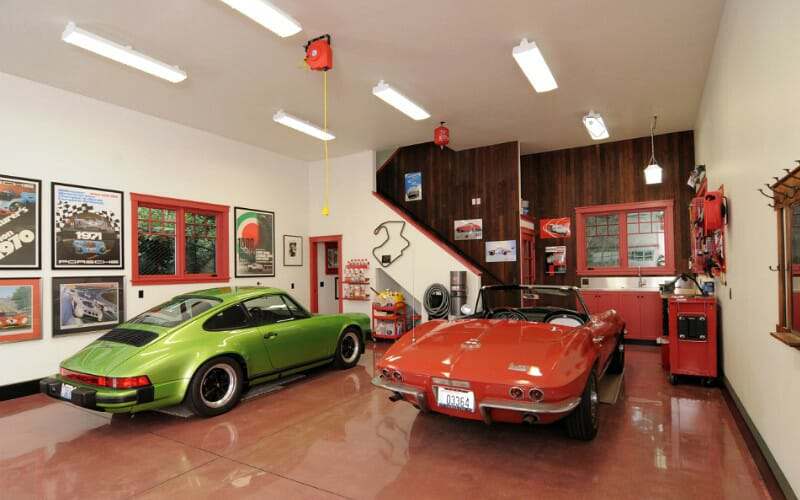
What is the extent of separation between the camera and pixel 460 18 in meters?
4.08

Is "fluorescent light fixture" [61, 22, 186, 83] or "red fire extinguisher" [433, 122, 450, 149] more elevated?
"fluorescent light fixture" [61, 22, 186, 83]

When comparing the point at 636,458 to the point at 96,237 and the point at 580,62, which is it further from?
the point at 96,237

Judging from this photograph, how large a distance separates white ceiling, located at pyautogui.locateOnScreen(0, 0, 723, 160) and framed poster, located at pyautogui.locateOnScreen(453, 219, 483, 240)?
2238 mm

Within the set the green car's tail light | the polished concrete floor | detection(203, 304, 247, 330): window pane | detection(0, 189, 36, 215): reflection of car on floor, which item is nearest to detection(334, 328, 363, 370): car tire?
the polished concrete floor

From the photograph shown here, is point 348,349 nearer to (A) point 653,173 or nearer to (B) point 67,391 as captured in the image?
(B) point 67,391

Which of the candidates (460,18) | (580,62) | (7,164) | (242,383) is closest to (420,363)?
(242,383)

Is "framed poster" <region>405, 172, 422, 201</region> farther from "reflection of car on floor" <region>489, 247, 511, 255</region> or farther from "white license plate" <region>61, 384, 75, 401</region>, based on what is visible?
"white license plate" <region>61, 384, 75, 401</region>

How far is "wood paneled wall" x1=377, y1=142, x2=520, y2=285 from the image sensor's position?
852 centimetres

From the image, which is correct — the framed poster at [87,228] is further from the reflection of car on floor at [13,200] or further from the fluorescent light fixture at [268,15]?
the fluorescent light fixture at [268,15]

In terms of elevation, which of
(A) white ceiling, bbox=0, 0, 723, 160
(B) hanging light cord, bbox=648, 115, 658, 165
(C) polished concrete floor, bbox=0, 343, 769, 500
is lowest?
(C) polished concrete floor, bbox=0, 343, 769, 500

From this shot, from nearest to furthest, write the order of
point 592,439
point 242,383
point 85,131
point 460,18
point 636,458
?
point 636,458
point 592,439
point 460,18
point 242,383
point 85,131

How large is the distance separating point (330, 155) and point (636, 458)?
25.6ft

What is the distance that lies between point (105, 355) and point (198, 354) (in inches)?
30.9

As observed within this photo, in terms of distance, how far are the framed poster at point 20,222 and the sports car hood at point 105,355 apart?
199 cm
